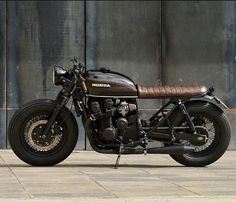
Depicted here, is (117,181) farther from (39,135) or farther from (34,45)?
(34,45)

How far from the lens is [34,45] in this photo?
39.5ft

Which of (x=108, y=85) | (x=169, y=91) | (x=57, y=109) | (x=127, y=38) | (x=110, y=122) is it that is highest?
(x=127, y=38)

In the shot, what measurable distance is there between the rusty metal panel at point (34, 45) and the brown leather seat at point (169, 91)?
355 centimetres

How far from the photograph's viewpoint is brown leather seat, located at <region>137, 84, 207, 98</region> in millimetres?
8805

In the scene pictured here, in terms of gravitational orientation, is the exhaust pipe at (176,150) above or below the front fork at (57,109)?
below

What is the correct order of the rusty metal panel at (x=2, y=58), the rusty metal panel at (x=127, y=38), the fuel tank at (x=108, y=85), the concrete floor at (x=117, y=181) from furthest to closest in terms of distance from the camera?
1. the rusty metal panel at (x=127, y=38)
2. the rusty metal panel at (x=2, y=58)
3. the fuel tank at (x=108, y=85)
4. the concrete floor at (x=117, y=181)

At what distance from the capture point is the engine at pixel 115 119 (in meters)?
8.80

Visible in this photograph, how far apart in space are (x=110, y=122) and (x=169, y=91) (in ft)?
2.87

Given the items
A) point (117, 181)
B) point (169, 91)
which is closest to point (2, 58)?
point (169, 91)

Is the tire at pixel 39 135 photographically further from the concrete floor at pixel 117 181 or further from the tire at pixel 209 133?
the tire at pixel 209 133

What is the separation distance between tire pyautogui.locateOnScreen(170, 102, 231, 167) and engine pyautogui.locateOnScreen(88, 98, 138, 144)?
0.58m

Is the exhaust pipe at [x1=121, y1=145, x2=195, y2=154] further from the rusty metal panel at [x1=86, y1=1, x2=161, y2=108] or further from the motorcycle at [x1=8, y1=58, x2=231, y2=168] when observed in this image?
the rusty metal panel at [x1=86, y1=1, x2=161, y2=108]

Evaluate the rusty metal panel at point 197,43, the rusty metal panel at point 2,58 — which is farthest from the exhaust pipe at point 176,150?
the rusty metal panel at point 2,58

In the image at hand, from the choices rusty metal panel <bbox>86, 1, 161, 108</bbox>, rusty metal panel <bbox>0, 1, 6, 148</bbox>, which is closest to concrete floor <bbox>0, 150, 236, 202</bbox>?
rusty metal panel <bbox>0, 1, 6, 148</bbox>
